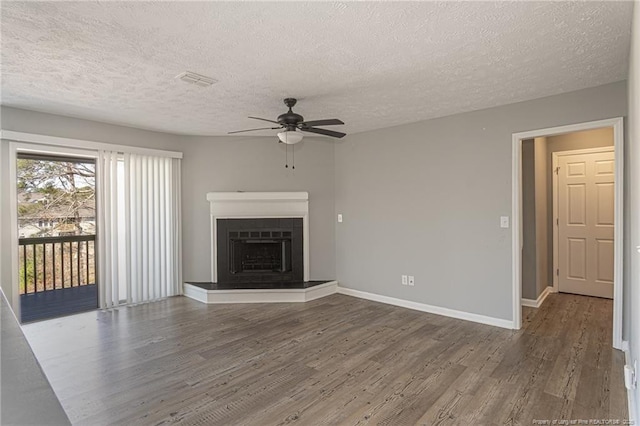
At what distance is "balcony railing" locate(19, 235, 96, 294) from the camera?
14.9 feet

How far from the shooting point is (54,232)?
15.0ft

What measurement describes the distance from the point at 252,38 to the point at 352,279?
3.86 meters

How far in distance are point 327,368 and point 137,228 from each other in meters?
3.45

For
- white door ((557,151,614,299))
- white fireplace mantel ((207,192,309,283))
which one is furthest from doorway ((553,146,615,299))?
white fireplace mantel ((207,192,309,283))

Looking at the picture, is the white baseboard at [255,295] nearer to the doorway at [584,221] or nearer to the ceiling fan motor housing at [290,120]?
the ceiling fan motor housing at [290,120]

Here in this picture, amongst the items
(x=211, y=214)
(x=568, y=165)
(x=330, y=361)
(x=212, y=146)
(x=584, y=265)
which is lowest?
(x=330, y=361)

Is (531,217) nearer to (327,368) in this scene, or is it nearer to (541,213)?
(541,213)

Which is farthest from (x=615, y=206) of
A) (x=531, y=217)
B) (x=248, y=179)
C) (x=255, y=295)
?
(x=248, y=179)

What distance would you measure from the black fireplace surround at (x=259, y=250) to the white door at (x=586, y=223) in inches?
161

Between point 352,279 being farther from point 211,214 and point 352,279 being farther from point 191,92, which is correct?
point 191,92

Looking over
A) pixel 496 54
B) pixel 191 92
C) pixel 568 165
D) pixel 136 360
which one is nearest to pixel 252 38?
pixel 191 92

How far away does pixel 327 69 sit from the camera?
2.73 meters

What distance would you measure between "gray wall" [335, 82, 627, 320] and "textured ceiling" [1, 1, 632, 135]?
284mm

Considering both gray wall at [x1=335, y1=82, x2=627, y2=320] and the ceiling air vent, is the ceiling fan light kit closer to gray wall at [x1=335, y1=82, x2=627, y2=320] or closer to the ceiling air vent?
the ceiling air vent
